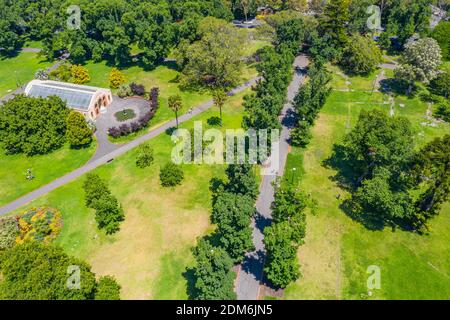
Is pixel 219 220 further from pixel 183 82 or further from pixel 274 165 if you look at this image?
pixel 183 82

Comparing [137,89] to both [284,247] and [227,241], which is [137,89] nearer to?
[227,241]

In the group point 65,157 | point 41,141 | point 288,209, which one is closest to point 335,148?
point 288,209

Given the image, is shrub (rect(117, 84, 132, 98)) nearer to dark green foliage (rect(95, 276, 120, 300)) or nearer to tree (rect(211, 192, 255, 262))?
tree (rect(211, 192, 255, 262))

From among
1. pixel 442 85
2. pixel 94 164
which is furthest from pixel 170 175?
pixel 442 85

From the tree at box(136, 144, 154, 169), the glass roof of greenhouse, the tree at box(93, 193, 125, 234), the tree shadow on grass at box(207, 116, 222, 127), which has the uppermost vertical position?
the glass roof of greenhouse

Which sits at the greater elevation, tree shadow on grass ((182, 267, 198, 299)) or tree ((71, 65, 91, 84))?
tree ((71, 65, 91, 84))

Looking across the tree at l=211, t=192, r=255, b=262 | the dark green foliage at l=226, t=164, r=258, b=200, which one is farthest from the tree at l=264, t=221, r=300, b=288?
the dark green foliage at l=226, t=164, r=258, b=200

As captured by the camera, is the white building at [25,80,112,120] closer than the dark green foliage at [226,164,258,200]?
No
